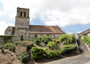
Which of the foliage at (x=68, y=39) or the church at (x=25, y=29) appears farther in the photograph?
the church at (x=25, y=29)

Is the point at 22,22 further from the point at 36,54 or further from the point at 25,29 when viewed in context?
the point at 36,54

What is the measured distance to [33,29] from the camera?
2969cm

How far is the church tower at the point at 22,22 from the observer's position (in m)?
28.3

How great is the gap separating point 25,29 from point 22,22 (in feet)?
11.0

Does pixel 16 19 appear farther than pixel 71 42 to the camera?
Yes

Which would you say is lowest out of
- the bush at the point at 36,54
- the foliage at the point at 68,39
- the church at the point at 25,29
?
the bush at the point at 36,54

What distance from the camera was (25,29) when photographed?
95.2 ft

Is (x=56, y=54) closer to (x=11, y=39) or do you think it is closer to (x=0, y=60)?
(x=0, y=60)

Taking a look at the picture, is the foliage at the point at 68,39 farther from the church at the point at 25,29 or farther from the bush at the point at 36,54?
the bush at the point at 36,54

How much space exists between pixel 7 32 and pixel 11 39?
6564mm

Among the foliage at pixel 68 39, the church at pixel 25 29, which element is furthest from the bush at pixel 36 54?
the church at pixel 25 29

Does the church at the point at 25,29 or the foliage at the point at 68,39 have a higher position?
the church at the point at 25,29

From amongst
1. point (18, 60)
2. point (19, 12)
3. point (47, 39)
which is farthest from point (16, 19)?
point (18, 60)

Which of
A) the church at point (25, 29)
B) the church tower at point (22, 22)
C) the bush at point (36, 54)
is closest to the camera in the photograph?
the bush at point (36, 54)
